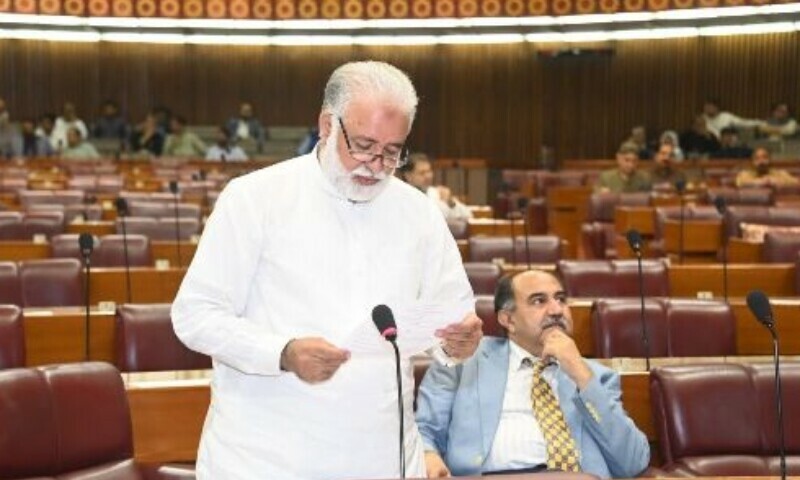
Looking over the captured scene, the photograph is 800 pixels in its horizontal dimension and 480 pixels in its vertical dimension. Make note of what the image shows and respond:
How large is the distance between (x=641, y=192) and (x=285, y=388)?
9.79 m

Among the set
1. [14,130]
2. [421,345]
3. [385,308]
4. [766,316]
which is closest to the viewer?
[385,308]

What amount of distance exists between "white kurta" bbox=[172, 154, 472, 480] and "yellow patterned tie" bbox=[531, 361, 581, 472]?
1058mm

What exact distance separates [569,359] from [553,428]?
22cm

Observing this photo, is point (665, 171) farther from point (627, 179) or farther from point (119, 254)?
point (119, 254)

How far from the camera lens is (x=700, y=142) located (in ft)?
59.1

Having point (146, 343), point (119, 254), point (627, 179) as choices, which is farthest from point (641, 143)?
point (146, 343)

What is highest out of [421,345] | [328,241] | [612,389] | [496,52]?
[496,52]

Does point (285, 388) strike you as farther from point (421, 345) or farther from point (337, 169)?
point (337, 169)

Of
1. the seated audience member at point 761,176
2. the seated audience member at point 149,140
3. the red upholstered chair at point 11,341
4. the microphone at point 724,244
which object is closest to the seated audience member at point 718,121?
the seated audience member at point 761,176

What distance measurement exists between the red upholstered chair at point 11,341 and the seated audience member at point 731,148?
46.3 ft

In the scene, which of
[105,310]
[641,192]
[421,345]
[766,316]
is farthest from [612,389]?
[641,192]

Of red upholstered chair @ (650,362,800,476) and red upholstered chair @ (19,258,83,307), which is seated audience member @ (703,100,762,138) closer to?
red upholstered chair @ (19,258,83,307)

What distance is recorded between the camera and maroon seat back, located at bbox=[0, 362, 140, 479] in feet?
10.5

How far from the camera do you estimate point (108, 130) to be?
20.5m
